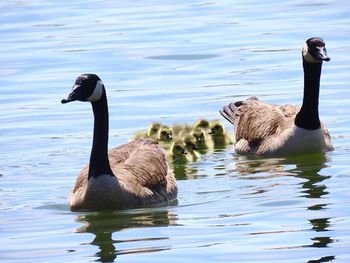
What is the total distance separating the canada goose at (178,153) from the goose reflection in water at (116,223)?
10.0 ft

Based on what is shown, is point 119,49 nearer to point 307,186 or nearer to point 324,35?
point 324,35

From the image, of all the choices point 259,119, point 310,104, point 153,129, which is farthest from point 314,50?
point 153,129

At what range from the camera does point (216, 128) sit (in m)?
19.8

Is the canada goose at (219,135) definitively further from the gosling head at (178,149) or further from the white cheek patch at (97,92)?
the white cheek patch at (97,92)

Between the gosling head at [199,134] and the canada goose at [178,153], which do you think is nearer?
the canada goose at [178,153]

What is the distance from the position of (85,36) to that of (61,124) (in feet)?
26.5

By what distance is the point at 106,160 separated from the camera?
15.4 metres

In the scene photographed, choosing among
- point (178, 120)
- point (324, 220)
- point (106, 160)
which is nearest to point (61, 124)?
point (178, 120)

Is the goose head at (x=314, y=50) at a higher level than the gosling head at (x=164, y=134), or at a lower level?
higher

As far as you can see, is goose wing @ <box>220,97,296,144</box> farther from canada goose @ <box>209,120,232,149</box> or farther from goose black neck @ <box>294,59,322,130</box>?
goose black neck @ <box>294,59,322,130</box>

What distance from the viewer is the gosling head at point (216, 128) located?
19.6 m

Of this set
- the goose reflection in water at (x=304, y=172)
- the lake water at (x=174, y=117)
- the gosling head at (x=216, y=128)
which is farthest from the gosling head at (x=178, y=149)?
→ the gosling head at (x=216, y=128)

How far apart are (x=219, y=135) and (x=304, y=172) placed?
2.94 metres

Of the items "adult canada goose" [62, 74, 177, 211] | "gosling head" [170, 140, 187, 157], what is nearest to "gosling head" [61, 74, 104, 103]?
"adult canada goose" [62, 74, 177, 211]
